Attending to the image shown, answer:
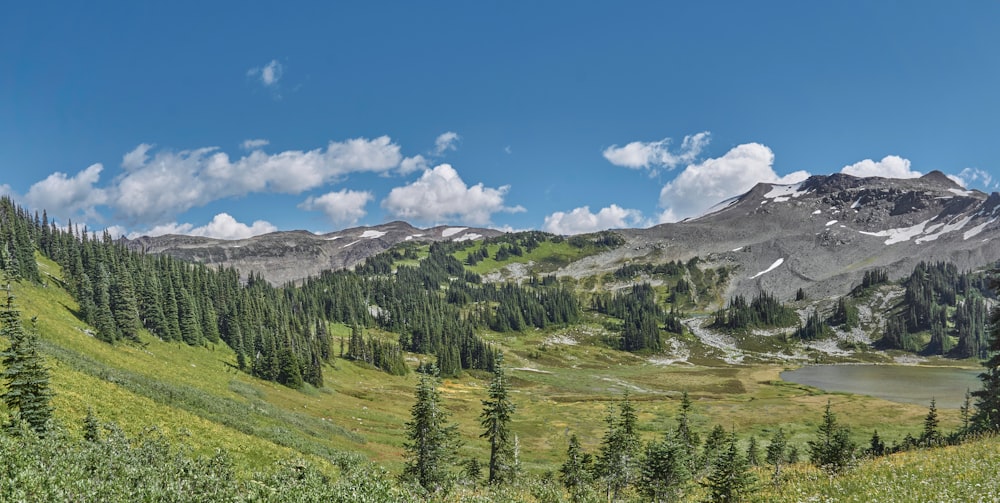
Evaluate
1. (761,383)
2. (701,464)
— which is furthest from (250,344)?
(761,383)

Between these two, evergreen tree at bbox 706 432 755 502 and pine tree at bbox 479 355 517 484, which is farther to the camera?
pine tree at bbox 479 355 517 484

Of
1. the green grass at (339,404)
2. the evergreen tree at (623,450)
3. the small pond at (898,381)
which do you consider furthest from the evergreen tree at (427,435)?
the small pond at (898,381)

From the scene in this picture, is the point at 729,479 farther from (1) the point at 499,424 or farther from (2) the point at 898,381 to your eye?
(2) the point at 898,381

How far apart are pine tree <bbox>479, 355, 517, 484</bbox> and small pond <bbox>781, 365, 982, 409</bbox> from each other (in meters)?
117

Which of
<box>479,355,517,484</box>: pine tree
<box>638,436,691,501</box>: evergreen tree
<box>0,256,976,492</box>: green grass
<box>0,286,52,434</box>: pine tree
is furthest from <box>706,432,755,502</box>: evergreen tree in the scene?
<box>0,286,52,434</box>: pine tree

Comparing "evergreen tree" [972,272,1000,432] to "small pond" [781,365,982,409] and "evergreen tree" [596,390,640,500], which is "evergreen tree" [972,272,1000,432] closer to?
"evergreen tree" [596,390,640,500]

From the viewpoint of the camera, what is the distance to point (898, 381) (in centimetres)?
15000

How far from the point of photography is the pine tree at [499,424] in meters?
38.8

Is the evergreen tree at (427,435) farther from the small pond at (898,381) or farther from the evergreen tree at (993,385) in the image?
the small pond at (898,381)

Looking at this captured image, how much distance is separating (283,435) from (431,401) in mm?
20503

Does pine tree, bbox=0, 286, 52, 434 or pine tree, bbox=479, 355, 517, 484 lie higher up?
pine tree, bbox=0, 286, 52, 434

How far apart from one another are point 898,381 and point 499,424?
564ft

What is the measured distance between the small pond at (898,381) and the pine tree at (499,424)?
117284 millimetres

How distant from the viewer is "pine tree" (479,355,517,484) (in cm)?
3881
